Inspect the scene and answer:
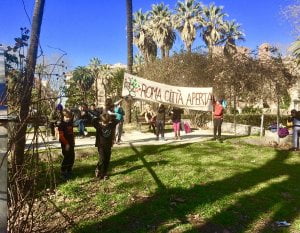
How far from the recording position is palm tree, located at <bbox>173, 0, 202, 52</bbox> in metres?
47.9

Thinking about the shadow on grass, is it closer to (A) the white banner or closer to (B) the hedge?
(A) the white banner

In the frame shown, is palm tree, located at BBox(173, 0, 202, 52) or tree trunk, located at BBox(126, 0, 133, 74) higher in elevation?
palm tree, located at BBox(173, 0, 202, 52)

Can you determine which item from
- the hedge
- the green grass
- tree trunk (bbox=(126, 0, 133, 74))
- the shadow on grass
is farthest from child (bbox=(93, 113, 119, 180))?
the hedge

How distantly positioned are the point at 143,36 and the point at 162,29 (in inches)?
112

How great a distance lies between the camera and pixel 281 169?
37.7ft

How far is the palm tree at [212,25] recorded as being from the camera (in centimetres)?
4850

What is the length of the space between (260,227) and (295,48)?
514 inches

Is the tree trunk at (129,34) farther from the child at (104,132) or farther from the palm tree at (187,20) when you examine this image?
the palm tree at (187,20)

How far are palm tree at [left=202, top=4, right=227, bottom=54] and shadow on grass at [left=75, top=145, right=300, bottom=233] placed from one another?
39.3m

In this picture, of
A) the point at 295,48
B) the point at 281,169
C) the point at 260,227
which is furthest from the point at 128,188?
the point at 295,48

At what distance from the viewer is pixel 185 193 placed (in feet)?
29.1

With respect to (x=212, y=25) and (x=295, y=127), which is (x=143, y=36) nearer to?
(x=212, y=25)

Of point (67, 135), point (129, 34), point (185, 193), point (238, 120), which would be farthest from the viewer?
point (238, 120)

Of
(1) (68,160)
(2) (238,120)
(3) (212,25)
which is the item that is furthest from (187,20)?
(1) (68,160)
